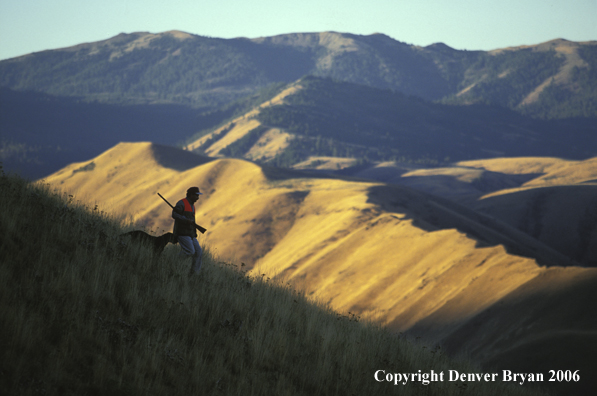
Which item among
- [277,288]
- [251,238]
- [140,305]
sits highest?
[140,305]

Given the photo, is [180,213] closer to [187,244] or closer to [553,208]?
[187,244]

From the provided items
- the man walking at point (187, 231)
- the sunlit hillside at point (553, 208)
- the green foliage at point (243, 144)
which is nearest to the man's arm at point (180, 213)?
the man walking at point (187, 231)

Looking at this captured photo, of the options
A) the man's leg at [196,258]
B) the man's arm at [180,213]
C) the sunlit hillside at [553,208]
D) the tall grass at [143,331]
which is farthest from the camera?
the sunlit hillside at [553,208]

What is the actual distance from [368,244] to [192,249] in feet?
117

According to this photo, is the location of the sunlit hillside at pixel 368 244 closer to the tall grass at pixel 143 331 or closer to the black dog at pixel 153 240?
the black dog at pixel 153 240

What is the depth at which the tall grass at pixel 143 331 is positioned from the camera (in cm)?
546

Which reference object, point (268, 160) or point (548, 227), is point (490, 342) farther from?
point (268, 160)

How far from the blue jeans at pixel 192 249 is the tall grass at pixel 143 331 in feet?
0.61

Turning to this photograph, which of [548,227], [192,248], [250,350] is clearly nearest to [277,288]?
[192,248]

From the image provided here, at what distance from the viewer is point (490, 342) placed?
20.6 meters

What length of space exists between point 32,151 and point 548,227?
161 m

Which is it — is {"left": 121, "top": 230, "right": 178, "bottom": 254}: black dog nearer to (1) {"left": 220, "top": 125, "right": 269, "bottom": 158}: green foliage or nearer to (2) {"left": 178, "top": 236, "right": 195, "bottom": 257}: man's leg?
(2) {"left": 178, "top": 236, "right": 195, "bottom": 257}: man's leg

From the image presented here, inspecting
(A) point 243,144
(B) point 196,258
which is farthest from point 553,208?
(A) point 243,144

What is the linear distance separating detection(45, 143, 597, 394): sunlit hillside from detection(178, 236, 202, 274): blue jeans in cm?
178
